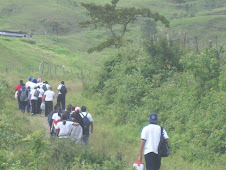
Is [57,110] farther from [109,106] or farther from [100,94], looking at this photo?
[100,94]

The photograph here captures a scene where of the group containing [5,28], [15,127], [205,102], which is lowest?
[5,28]

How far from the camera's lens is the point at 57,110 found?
1245cm

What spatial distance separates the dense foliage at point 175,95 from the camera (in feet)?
38.3

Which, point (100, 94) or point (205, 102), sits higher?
point (205, 102)

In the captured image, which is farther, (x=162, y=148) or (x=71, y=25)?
(x=71, y=25)

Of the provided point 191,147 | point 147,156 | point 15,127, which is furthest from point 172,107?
point 147,156

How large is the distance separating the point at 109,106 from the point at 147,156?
1094 cm

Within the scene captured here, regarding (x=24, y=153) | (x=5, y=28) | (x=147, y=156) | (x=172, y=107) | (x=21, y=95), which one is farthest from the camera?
(x=5, y=28)

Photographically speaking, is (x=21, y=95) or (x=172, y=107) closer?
(x=172, y=107)

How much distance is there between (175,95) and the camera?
51.1 feet

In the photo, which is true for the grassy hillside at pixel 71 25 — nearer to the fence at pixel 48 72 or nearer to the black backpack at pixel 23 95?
the fence at pixel 48 72

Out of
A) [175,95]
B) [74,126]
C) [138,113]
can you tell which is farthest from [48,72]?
[74,126]

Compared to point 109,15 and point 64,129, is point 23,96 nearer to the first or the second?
point 64,129

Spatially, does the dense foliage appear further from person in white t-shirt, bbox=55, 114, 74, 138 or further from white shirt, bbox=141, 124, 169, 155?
person in white t-shirt, bbox=55, 114, 74, 138
